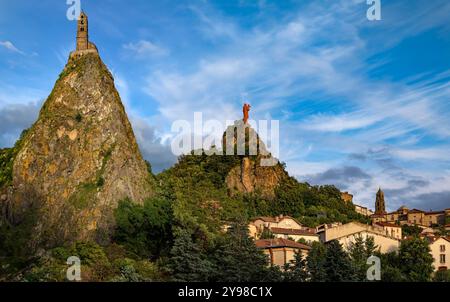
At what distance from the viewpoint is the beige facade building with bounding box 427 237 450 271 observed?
7425 cm

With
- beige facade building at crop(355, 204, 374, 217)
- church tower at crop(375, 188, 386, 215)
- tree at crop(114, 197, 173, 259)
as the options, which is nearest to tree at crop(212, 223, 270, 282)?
tree at crop(114, 197, 173, 259)

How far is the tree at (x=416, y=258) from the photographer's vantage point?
66625 millimetres

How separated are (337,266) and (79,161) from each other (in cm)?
3094

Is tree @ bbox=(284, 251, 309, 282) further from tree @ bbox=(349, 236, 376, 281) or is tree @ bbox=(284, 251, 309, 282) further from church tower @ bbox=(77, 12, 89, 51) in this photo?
church tower @ bbox=(77, 12, 89, 51)

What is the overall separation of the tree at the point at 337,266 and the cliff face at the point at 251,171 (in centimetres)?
5266

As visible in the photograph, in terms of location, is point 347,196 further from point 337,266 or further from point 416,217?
point 337,266

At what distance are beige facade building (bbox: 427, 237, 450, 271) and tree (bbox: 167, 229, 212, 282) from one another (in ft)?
110

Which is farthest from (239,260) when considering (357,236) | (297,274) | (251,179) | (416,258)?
(251,179)

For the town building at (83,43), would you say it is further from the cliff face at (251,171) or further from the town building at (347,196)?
the town building at (347,196)

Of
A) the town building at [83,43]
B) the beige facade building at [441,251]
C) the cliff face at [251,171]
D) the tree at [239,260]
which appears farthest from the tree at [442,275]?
the town building at [83,43]

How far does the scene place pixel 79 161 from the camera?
6775 cm

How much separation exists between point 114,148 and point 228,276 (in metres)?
27.0
